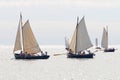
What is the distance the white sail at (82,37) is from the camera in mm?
132875

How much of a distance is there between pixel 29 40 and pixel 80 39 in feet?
44.8

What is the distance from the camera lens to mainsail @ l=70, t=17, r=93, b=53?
133m

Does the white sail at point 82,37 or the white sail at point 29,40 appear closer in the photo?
the white sail at point 29,40

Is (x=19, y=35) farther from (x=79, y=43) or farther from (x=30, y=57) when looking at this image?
(x=79, y=43)

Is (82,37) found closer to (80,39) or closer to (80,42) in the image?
(80,39)

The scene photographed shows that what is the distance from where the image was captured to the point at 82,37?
5276 inches

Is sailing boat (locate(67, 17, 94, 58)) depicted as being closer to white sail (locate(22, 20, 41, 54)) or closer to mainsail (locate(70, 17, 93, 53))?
mainsail (locate(70, 17, 93, 53))

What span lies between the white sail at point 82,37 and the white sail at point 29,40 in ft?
40.0

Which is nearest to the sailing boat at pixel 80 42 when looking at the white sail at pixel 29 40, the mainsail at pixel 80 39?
the mainsail at pixel 80 39

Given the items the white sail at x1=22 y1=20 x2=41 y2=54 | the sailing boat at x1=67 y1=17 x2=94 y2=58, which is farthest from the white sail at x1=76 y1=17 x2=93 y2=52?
the white sail at x1=22 y1=20 x2=41 y2=54

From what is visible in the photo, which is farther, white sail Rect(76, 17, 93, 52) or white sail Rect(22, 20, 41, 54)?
white sail Rect(76, 17, 93, 52)

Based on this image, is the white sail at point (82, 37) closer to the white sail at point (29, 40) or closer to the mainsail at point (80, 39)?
the mainsail at point (80, 39)

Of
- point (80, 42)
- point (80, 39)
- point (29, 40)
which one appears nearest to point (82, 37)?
point (80, 39)

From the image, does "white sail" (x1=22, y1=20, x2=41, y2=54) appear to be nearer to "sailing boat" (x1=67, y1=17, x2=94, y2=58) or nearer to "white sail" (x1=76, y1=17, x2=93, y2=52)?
"sailing boat" (x1=67, y1=17, x2=94, y2=58)
